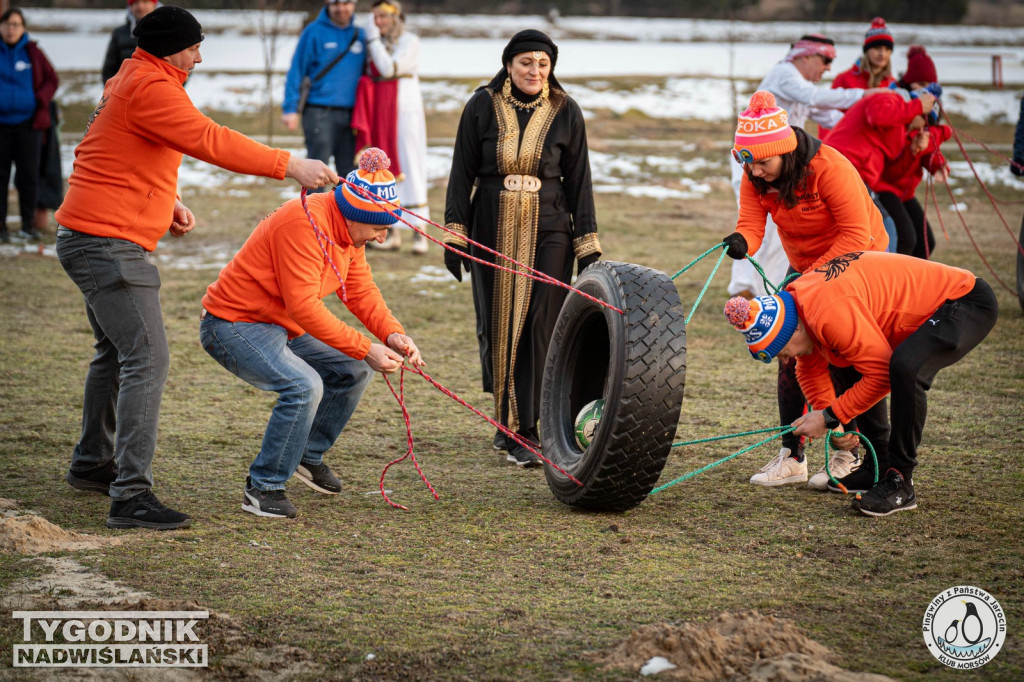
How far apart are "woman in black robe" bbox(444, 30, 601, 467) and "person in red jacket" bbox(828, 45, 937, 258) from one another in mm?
2379

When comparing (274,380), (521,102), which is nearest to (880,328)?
(521,102)

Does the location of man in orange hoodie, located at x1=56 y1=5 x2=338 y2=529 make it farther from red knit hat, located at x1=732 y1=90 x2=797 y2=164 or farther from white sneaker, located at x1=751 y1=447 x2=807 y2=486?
white sneaker, located at x1=751 y1=447 x2=807 y2=486

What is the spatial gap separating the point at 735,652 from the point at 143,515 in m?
2.37

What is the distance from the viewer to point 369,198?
14.8 feet

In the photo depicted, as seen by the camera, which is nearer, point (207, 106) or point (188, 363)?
point (188, 363)

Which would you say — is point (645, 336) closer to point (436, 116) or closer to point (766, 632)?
point (766, 632)

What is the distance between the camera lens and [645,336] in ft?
14.6

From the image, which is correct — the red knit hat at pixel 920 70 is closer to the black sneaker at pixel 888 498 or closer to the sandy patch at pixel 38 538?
the black sneaker at pixel 888 498

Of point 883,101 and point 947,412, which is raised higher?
point 883,101

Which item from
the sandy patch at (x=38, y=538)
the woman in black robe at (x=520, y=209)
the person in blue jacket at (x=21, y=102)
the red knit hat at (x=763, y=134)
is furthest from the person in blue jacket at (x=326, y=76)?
the sandy patch at (x=38, y=538)

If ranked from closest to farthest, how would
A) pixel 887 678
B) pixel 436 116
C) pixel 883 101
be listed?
pixel 887 678, pixel 883 101, pixel 436 116

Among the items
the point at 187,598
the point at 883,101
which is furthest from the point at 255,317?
the point at 883,101

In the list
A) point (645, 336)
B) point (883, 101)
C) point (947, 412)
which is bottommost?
point (947, 412)

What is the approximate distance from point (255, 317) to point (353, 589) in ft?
4.40
